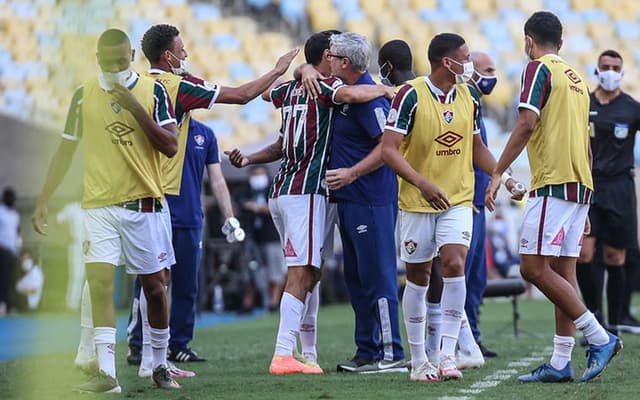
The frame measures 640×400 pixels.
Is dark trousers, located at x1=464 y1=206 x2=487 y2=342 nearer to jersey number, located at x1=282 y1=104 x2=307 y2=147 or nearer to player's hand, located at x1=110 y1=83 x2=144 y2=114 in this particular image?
jersey number, located at x1=282 y1=104 x2=307 y2=147

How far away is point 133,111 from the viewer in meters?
6.27

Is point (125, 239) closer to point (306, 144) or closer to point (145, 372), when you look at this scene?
point (145, 372)

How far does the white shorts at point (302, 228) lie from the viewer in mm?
7570

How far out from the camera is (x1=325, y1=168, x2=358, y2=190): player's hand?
7137mm

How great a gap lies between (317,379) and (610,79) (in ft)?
13.3

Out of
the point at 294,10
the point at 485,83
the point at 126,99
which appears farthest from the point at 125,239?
the point at 294,10

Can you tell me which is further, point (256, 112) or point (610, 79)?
point (256, 112)

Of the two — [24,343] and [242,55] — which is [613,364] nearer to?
[24,343]

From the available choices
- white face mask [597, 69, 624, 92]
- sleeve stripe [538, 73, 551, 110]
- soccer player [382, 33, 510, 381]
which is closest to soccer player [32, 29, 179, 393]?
soccer player [382, 33, 510, 381]

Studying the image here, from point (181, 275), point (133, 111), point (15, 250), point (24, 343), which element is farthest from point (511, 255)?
point (133, 111)

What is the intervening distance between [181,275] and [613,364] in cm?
318

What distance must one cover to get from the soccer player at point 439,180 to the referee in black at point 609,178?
128 inches

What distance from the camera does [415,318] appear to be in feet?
23.1

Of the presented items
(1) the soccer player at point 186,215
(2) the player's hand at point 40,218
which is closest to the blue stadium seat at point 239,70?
(1) the soccer player at point 186,215
